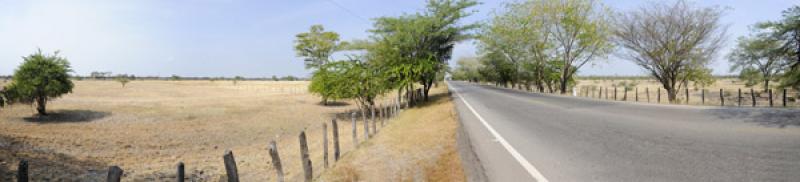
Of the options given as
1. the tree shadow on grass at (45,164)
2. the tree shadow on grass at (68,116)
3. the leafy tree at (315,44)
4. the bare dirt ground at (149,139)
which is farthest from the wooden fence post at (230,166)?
the leafy tree at (315,44)

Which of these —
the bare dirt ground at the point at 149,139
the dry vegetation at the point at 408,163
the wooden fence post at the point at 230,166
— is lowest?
the bare dirt ground at the point at 149,139

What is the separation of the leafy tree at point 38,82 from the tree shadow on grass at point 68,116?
76cm

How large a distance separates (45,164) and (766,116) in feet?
73.2

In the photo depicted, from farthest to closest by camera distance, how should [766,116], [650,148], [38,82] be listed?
[38,82], [766,116], [650,148]

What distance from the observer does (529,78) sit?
53656 millimetres

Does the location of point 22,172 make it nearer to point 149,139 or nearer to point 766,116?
point 766,116

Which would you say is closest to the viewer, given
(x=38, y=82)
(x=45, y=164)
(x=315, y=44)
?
(x=45, y=164)

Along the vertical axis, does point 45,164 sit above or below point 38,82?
below

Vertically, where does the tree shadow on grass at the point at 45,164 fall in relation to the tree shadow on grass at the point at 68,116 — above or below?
below

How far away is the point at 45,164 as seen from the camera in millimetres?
12852

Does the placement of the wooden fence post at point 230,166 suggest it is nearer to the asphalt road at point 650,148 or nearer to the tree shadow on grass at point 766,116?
the asphalt road at point 650,148

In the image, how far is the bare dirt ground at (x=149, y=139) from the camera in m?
12.9

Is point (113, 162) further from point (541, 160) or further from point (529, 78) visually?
point (529, 78)

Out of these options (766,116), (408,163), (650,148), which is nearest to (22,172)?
(408,163)
